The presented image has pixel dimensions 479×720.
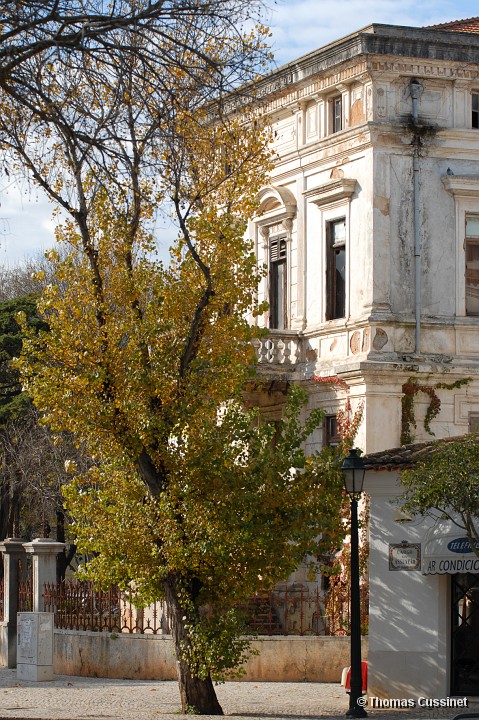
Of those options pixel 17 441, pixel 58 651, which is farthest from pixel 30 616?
pixel 17 441

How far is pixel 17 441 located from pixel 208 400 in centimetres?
2220

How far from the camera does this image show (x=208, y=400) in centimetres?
1953

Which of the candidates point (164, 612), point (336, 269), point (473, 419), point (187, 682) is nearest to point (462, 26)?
point (336, 269)

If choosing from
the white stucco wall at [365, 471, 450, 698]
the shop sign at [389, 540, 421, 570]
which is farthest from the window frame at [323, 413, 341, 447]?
the shop sign at [389, 540, 421, 570]

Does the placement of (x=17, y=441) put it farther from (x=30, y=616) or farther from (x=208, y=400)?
(x=208, y=400)

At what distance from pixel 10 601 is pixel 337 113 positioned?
1200 cm

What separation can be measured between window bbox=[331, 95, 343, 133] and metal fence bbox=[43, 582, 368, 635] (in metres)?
9.64

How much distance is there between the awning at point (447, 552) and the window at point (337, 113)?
11506mm

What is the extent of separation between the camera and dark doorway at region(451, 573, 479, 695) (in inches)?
810

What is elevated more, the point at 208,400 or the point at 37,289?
the point at 37,289

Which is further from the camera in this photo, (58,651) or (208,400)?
(58,651)

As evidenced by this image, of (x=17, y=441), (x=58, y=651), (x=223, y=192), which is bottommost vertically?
(x=58, y=651)

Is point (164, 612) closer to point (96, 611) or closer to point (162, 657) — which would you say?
point (162, 657)

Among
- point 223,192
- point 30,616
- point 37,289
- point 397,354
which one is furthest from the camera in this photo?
point 37,289
